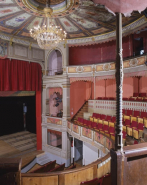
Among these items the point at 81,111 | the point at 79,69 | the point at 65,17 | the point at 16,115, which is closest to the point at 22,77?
the point at 79,69

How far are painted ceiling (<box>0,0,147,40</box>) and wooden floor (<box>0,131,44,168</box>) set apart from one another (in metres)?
8.12

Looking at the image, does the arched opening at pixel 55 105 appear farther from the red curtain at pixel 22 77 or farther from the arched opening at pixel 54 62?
the arched opening at pixel 54 62

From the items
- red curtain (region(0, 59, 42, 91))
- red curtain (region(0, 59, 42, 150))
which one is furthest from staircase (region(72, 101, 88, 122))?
red curtain (region(0, 59, 42, 91))

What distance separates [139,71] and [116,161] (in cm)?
692

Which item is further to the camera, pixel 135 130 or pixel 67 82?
pixel 67 82

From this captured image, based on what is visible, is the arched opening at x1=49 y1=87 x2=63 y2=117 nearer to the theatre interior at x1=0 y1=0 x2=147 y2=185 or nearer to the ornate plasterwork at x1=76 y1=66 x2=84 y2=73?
the theatre interior at x1=0 y1=0 x2=147 y2=185

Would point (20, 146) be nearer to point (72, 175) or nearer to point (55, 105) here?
point (55, 105)

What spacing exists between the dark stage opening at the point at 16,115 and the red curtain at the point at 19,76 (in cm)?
386

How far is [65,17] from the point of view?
23.6 ft

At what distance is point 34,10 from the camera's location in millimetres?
6492

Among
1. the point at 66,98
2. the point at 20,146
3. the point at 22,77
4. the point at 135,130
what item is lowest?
the point at 20,146

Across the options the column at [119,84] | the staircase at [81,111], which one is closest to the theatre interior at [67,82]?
the staircase at [81,111]

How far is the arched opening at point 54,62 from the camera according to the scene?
11570 mm

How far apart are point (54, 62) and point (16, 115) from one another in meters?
7.22
